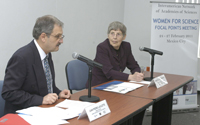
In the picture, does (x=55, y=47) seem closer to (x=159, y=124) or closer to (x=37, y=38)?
(x=37, y=38)

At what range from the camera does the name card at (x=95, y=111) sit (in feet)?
4.58

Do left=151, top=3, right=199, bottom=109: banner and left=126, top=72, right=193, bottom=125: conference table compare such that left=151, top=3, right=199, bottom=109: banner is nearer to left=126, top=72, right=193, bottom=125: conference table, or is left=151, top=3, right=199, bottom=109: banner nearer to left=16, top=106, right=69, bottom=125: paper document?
left=126, top=72, right=193, bottom=125: conference table

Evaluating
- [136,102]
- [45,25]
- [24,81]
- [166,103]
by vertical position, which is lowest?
[166,103]

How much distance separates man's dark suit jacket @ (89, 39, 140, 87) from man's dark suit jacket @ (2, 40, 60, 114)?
983mm

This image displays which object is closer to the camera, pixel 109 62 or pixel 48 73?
pixel 48 73

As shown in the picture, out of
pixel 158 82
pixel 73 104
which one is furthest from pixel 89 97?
pixel 158 82

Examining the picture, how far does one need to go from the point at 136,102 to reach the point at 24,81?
0.86m

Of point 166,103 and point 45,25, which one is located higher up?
point 45,25

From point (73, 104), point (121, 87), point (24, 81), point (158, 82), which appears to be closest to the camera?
point (73, 104)

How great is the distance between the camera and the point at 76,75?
289cm

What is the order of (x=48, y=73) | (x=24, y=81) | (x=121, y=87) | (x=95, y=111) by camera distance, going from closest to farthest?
(x=95, y=111)
(x=24, y=81)
(x=48, y=73)
(x=121, y=87)

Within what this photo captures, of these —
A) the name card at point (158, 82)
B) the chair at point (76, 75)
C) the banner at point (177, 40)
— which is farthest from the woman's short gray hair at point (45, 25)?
the banner at point (177, 40)

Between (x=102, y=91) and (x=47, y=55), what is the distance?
22.7 inches

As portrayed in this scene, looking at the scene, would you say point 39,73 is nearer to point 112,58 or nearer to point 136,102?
point 136,102
